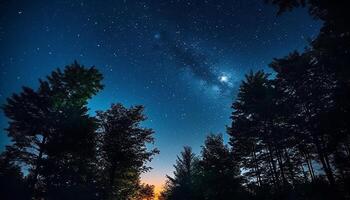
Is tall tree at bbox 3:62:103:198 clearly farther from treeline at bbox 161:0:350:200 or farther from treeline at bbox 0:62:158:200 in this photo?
treeline at bbox 161:0:350:200

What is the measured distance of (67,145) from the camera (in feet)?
57.3

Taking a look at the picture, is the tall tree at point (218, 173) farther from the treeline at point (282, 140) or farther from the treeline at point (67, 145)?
the treeline at point (67, 145)

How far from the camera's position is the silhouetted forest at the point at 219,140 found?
1503 centimetres

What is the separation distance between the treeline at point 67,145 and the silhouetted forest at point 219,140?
7cm

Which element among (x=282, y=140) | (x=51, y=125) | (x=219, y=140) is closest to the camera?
(x=51, y=125)

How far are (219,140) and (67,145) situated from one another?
721 inches

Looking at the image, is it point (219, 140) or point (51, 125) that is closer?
point (51, 125)

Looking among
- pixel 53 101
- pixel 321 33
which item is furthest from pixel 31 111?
pixel 321 33

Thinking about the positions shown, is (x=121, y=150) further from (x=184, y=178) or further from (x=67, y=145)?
(x=184, y=178)

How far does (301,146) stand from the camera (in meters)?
20.9

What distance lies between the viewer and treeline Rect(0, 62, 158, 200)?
1609 centimetres

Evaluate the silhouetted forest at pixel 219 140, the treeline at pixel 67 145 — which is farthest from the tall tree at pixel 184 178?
the treeline at pixel 67 145

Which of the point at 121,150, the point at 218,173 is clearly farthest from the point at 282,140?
the point at 121,150

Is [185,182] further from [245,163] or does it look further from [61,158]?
[61,158]
